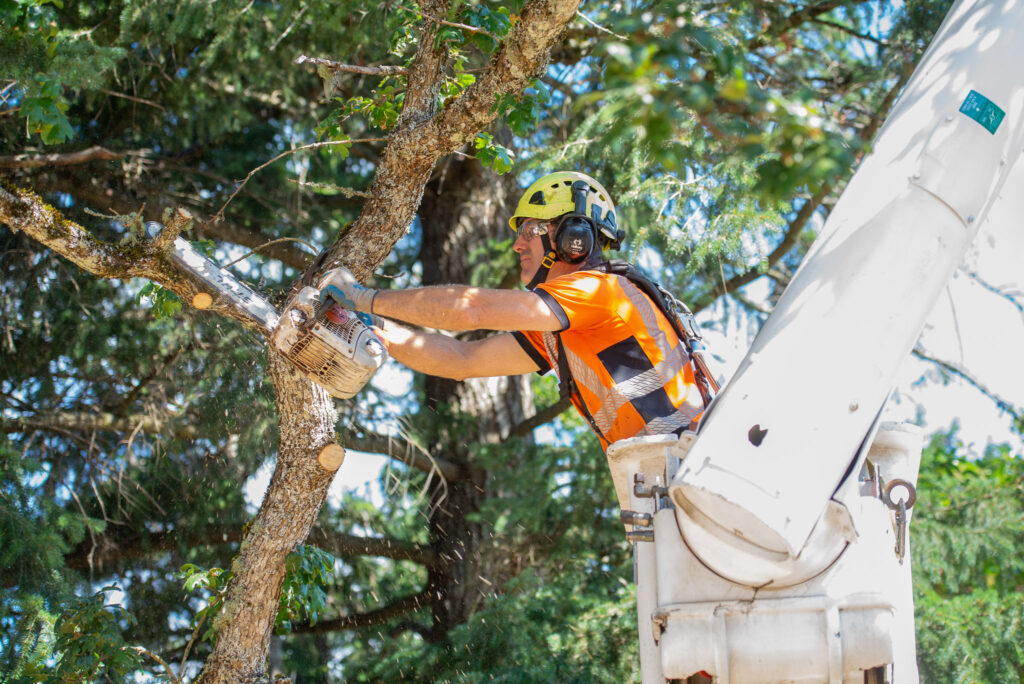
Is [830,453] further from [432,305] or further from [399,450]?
[399,450]

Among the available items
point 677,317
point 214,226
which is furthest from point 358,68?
point 214,226

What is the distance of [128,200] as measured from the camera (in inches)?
285

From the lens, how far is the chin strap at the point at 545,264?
171 inches

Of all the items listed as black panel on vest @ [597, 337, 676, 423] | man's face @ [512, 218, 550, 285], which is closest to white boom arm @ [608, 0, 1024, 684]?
black panel on vest @ [597, 337, 676, 423]

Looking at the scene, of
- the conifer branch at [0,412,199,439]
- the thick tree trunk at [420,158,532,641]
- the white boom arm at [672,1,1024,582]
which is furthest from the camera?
the thick tree trunk at [420,158,532,641]

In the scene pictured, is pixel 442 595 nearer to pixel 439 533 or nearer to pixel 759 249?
pixel 439 533

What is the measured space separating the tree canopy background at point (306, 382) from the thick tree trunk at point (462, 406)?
27 mm

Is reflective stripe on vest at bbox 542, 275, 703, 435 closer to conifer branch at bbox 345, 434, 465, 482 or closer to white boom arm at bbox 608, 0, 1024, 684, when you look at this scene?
white boom arm at bbox 608, 0, 1024, 684

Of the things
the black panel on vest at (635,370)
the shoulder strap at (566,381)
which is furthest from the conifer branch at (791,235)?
the black panel on vest at (635,370)

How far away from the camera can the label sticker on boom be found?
3.08 meters

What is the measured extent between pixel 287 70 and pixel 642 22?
6115mm

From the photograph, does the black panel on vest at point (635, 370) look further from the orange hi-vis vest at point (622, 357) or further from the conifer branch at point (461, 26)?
the conifer branch at point (461, 26)

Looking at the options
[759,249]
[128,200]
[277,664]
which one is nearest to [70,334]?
[128,200]

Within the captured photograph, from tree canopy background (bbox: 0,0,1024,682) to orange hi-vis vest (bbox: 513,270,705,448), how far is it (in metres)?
0.90
